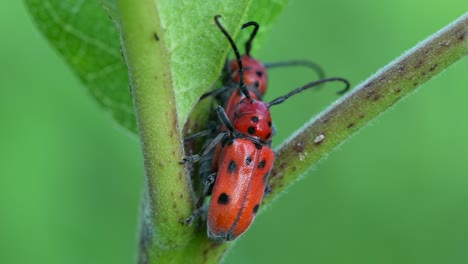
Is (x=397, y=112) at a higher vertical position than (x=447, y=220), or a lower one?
higher

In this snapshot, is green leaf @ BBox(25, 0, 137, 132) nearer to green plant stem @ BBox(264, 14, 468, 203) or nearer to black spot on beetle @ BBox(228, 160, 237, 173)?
black spot on beetle @ BBox(228, 160, 237, 173)

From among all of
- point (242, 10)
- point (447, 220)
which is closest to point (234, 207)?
point (242, 10)

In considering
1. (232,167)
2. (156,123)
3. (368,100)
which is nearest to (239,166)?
(232,167)

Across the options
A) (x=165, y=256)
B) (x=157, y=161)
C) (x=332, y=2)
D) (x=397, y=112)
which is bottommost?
(x=397, y=112)

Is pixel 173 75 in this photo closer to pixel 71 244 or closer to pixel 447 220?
pixel 71 244

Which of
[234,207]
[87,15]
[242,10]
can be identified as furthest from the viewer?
[234,207]

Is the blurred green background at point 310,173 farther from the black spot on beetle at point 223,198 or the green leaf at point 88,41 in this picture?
the green leaf at point 88,41

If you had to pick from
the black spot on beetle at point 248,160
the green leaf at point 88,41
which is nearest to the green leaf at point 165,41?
the green leaf at point 88,41
